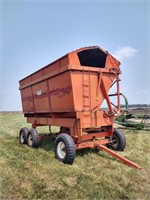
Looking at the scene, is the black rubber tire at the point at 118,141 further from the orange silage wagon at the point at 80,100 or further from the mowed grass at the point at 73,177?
the mowed grass at the point at 73,177

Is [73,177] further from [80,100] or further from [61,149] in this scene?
[80,100]

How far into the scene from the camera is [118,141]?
21.7 ft

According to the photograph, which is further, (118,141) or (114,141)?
(114,141)

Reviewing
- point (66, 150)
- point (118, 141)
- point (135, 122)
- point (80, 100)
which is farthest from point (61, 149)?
point (135, 122)

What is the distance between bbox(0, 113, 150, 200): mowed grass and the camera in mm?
3635

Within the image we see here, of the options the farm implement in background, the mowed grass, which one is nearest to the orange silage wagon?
the mowed grass

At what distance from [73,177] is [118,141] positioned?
2.70 m

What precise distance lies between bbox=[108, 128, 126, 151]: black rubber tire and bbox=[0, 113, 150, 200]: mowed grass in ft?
1.74

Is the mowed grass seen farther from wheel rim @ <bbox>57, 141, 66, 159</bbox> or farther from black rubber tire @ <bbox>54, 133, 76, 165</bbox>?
wheel rim @ <bbox>57, 141, 66, 159</bbox>

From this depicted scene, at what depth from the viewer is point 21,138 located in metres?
8.25

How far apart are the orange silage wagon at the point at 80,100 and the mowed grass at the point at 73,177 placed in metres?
0.35

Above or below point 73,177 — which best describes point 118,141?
above

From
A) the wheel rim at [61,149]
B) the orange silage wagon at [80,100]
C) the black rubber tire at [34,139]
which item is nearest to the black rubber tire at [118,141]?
the orange silage wagon at [80,100]

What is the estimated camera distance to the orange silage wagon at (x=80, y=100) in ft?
18.6
